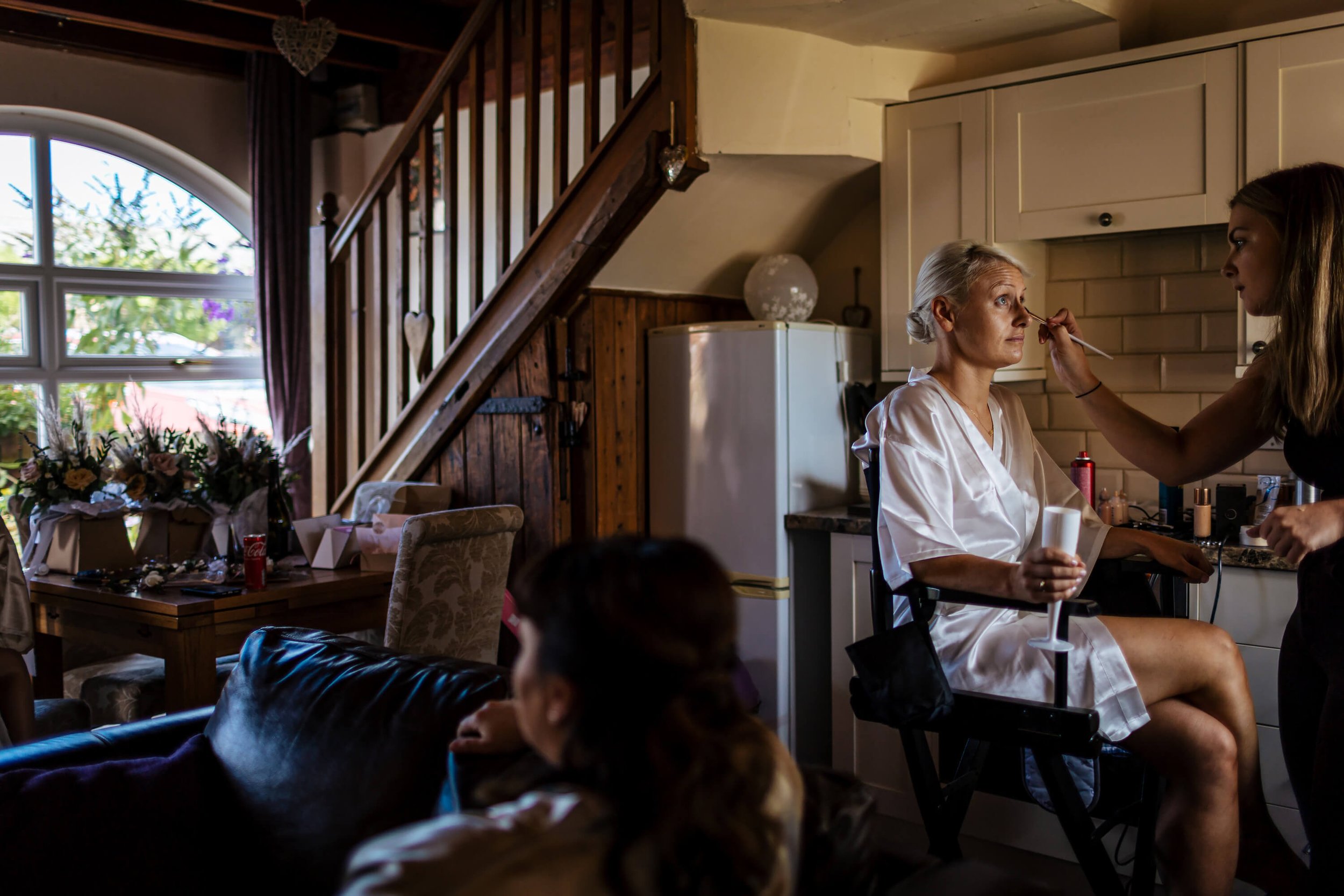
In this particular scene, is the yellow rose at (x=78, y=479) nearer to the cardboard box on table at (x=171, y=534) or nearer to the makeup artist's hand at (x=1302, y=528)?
the cardboard box on table at (x=171, y=534)

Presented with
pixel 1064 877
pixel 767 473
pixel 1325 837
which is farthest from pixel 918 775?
pixel 767 473

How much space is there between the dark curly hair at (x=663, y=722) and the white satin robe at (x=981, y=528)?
128 cm

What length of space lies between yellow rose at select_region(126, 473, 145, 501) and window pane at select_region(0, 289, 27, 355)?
1928mm

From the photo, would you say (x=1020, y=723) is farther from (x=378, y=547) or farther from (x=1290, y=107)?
(x=378, y=547)

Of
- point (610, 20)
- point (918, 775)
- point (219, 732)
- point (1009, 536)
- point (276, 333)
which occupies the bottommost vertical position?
point (918, 775)

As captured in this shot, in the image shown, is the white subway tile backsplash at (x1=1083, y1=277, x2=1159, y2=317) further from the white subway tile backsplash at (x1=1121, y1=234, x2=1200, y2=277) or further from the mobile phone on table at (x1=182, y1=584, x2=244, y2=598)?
the mobile phone on table at (x1=182, y1=584, x2=244, y2=598)

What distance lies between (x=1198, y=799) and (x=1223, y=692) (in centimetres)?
21

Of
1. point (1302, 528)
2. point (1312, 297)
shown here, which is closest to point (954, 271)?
point (1312, 297)

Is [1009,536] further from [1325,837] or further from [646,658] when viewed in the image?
[646,658]

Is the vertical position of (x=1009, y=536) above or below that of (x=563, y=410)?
below

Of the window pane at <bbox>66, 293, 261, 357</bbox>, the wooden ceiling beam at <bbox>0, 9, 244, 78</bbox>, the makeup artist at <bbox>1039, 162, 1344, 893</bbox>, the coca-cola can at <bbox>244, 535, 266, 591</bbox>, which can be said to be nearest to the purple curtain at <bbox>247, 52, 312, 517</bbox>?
the wooden ceiling beam at <bbox>0, 9, 244, 78</bbox>

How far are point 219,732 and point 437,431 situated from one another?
2.27 metres

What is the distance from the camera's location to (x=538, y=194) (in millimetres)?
3758

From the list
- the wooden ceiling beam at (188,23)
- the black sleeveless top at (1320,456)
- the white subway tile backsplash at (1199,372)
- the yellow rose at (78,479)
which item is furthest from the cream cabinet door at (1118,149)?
the wooden ceiling beam at (188,23)
